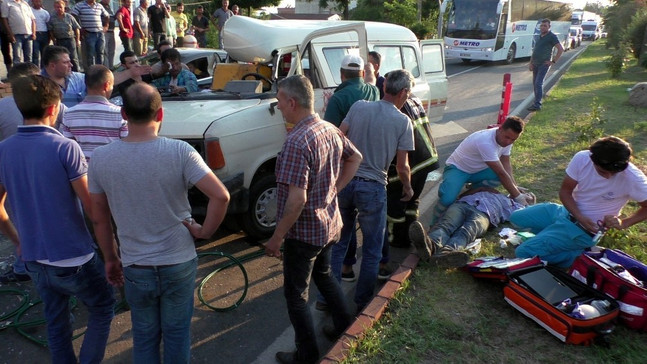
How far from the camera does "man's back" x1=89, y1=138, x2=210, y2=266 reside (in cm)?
209

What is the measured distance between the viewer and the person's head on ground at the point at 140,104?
6.77ft

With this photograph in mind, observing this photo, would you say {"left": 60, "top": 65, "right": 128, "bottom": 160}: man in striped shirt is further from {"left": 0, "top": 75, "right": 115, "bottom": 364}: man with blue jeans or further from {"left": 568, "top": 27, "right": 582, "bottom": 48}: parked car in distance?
{"left": 568, "top": 27, "right": 582, "bottom": 48}: parked car in distance

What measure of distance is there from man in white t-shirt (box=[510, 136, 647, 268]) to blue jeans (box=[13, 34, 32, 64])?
31.4 ft

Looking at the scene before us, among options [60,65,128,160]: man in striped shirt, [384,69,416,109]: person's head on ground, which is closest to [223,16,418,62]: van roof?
[384,69,416,109]: person's head on ground

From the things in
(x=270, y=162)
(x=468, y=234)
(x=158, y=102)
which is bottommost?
(x=468, y=234)

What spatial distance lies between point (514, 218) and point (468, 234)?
695 millimetres

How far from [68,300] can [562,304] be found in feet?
10.4

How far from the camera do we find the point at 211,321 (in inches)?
138

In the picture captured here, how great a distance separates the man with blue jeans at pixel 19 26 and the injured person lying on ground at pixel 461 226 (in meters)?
8.59

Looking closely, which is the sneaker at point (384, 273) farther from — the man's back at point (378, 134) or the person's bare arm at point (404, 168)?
the man's back at point (378, 134)

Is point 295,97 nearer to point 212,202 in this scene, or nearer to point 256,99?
point 212,202

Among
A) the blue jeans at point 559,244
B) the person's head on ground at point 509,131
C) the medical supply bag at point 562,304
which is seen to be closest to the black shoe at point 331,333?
the medical supply bag at point 562,304

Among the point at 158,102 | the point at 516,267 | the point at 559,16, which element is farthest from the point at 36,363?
the point at 559,16

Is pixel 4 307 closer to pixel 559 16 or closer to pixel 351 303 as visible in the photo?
pixel 351 303
